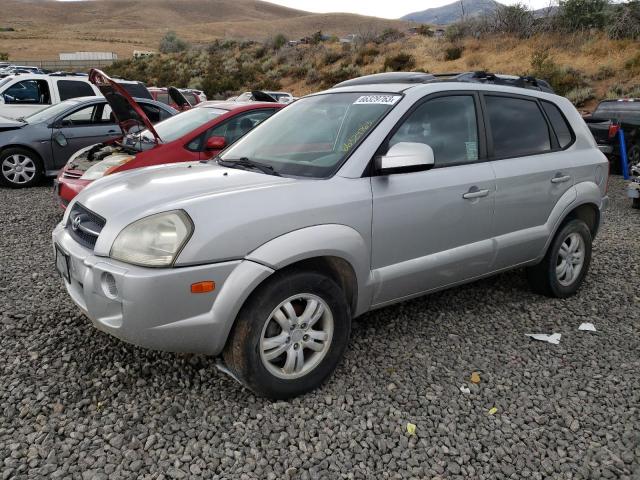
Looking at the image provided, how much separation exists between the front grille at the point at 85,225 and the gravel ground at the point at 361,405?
2.67ft

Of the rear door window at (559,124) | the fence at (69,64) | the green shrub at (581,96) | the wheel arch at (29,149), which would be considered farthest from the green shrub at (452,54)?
the fence at (69,64)

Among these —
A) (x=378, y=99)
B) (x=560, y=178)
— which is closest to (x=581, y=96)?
(x=560, y=178)

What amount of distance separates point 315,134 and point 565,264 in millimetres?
2454

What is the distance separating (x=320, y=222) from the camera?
2.91 meters

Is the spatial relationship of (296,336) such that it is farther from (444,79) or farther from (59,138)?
(59,138)

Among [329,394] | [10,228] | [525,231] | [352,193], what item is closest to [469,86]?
[525,231]

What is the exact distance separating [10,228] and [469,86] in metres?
5.70

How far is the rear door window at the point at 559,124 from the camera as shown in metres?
4.37

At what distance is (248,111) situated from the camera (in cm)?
655

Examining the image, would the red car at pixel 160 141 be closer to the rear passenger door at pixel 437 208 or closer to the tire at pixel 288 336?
the rear passenger door at pixel 437 208

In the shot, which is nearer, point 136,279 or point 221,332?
point 136,279

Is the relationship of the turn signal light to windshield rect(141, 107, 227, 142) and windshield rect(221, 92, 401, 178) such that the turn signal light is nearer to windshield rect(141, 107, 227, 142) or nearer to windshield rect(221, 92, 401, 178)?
windshield rect(221, 92, 401, 178)

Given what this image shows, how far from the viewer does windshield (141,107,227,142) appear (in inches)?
253

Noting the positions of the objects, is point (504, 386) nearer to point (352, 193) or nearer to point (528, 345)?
point (528, 345)
